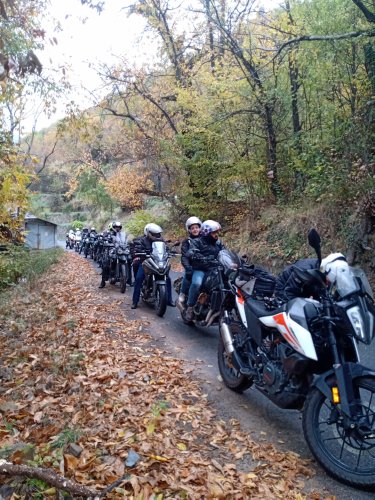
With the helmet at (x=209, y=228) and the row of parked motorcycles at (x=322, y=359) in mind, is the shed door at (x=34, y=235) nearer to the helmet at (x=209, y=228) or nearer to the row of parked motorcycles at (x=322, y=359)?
the helmet at (x=209, y=228)

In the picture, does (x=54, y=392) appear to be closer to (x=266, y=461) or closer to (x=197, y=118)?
(x=266, y=461)

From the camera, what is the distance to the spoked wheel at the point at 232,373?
4.56m

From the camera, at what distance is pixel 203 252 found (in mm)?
7246

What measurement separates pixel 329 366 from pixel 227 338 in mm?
1433

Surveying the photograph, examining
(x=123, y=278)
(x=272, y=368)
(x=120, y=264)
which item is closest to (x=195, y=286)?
(x=272, y=368)

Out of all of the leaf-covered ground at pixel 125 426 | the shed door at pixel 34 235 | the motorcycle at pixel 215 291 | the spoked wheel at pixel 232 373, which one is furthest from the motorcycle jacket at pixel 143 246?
the shed door at pixel 34 235

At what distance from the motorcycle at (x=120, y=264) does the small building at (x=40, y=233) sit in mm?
28215

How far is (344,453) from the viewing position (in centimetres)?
315

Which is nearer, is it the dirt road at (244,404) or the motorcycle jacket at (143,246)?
the dirt road at (244,404)

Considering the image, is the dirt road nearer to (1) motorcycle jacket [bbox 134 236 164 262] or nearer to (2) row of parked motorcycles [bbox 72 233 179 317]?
(2) row of parked motorcycles [bbox 72 233 179 317]

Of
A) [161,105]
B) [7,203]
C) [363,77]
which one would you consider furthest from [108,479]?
[161,105]

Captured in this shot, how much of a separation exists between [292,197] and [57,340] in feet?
31.0

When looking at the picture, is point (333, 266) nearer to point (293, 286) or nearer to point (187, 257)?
point (293, 286)

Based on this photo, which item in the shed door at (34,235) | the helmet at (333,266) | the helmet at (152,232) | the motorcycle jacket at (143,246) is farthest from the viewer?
the shed door at (34,235)
